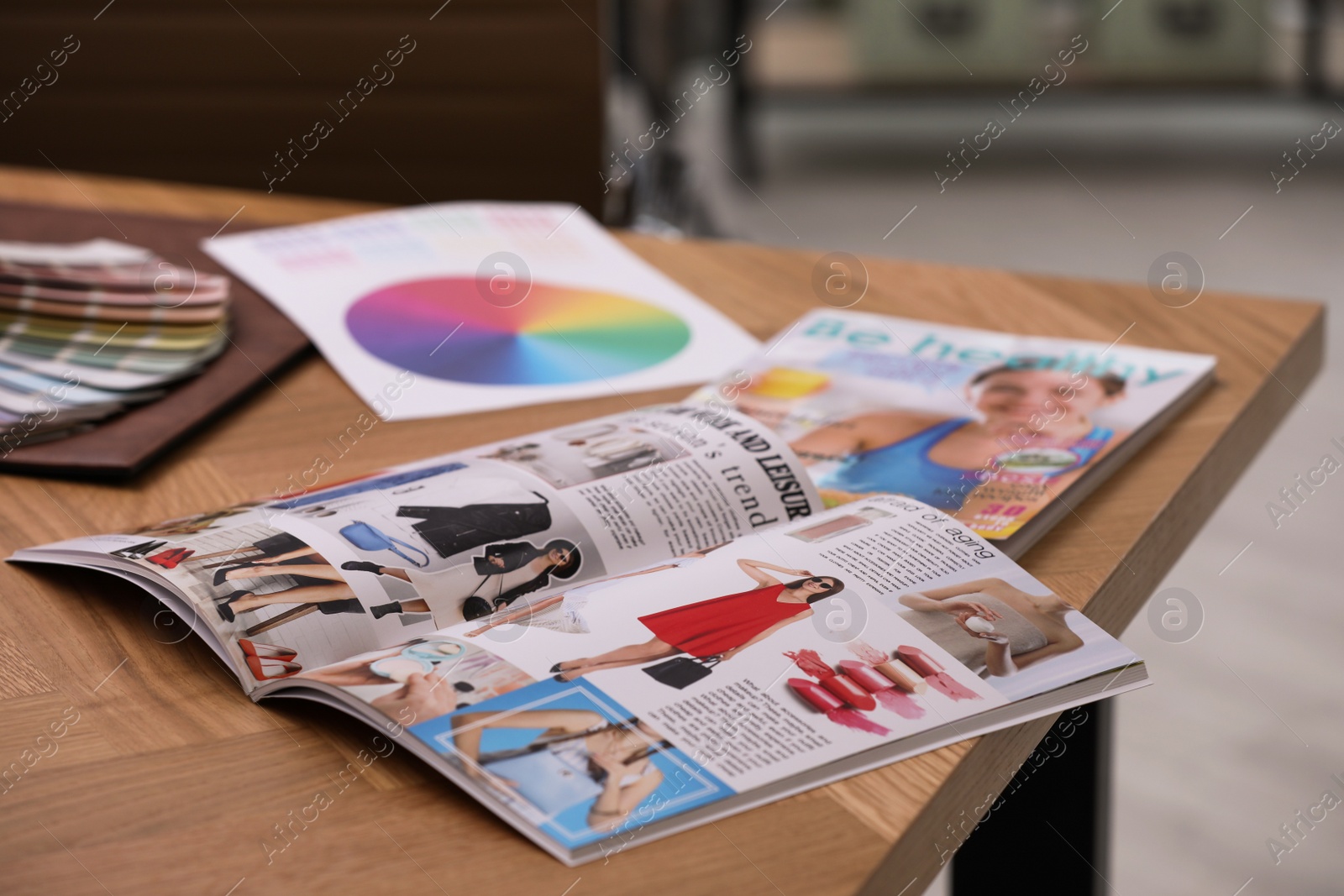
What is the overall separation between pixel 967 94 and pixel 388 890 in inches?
112

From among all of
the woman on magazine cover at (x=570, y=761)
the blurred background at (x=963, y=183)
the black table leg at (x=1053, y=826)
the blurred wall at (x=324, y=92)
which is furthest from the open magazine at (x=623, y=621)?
the blurred wall at (x=324, y=92)

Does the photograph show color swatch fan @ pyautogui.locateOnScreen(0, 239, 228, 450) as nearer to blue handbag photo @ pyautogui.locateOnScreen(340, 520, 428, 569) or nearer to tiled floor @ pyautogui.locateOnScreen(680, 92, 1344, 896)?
blue handbag photo @ pyautogui.locateOnScreen(340, 520, 428, 569)

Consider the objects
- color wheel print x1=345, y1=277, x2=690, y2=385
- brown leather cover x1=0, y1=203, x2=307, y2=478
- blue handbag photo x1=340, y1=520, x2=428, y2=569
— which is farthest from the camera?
color wheel print x1=345, y1=277, x2=690, y2=385

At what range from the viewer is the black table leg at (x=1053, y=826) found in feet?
2.09

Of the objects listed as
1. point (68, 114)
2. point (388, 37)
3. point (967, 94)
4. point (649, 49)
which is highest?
point (967, 94)

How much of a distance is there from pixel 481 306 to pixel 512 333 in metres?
0.04

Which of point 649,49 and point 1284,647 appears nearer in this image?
point 1284,647

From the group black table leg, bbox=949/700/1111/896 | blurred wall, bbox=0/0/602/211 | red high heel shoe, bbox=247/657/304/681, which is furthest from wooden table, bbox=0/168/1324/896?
blurred wall, bbox=0/0/602/211

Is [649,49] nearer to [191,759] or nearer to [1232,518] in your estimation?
[1232,518]

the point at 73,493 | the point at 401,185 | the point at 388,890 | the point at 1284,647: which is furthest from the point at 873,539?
the point at 1284,647

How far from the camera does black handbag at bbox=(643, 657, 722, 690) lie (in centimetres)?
35

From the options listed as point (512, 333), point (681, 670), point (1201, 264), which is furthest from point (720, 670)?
point (1201, 264)

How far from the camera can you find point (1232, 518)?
5.06 feet

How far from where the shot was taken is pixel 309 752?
0.34m
